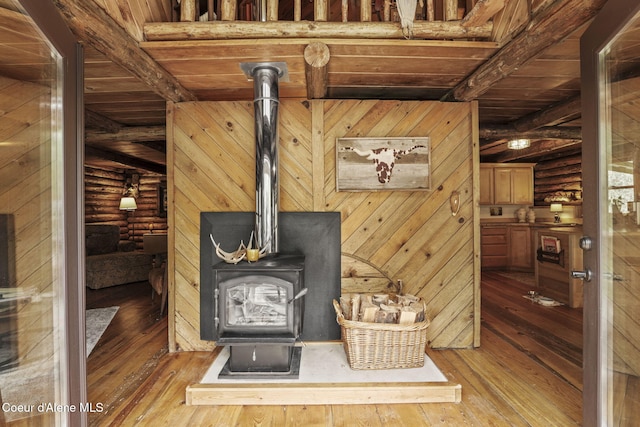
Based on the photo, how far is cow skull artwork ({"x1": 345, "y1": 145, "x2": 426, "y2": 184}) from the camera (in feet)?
9.55

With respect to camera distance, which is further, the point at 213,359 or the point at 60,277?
the point at 213,359

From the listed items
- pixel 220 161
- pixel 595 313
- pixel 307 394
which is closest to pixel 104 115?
pixel 220 161

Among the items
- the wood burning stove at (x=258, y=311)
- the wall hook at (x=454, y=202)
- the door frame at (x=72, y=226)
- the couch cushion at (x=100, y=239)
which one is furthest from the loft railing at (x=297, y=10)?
the couch cushion at (x=100, y=239)

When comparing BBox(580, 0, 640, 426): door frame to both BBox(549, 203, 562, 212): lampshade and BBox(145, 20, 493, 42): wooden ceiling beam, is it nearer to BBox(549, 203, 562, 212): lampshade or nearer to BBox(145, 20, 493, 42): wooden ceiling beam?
BBox(145, 20, 493, 42): wooden ceiling beam

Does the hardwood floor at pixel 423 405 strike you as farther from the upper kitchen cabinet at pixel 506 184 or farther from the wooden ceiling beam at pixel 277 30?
the upper kitchen cabinet at pixel 506 184

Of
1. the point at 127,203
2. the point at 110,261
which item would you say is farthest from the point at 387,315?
the point at 127,203

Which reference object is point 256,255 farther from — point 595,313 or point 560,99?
point 560,99

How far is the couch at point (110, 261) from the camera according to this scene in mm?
5223

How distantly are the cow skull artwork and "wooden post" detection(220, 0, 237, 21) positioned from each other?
1.44 meters

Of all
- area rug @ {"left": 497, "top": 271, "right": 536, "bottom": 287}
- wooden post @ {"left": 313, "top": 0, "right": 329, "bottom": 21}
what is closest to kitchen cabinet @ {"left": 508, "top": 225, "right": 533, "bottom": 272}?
area rug @ {"left": 497, "top": 271, "right": 536, "bottom": 287}

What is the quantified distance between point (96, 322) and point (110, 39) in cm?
308

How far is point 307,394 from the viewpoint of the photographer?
2.13 metres

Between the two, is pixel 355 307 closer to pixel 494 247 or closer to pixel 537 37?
pixel 537 37

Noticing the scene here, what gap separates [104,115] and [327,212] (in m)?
2.85
